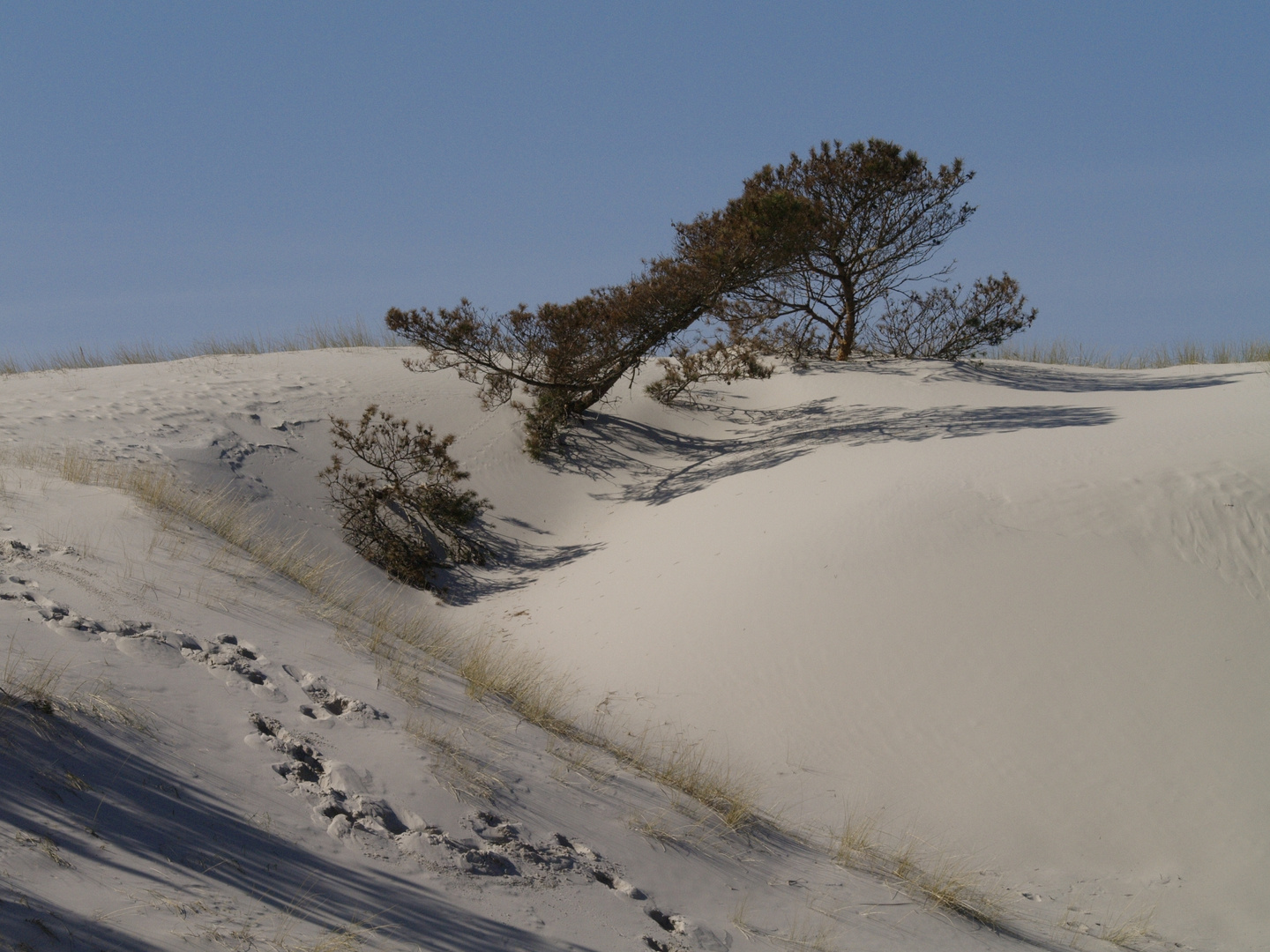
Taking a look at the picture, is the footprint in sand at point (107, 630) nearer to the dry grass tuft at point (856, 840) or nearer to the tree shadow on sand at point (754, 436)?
the dry grass tuft at point (856, 840)

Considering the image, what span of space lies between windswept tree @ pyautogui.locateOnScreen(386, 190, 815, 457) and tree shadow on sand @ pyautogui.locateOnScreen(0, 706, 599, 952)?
33.8 feet

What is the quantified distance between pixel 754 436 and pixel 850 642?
710cm

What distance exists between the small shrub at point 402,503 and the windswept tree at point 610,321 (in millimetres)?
2238

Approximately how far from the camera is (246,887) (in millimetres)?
2877

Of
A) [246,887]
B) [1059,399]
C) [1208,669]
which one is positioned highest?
[1059,399]

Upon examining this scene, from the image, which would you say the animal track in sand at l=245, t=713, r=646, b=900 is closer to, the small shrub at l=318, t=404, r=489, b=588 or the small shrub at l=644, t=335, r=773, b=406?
the small shrub at l=318, t=404, r=489, b=588

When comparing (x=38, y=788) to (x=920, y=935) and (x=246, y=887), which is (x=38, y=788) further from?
(x=920, y=935)

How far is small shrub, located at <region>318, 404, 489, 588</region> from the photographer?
35.2 ft

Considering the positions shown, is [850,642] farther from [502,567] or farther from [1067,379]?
[1067,379]

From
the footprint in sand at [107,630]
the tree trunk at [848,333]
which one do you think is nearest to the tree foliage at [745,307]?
the tree trunk at [848,333]

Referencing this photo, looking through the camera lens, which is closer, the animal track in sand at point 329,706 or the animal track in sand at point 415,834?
the animal track in sand at point 415,834

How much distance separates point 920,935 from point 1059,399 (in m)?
11.1

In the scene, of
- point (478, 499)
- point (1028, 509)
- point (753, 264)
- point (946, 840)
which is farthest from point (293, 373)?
point (946, 840)

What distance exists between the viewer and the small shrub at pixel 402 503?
35.2 feet
